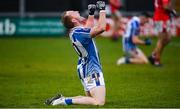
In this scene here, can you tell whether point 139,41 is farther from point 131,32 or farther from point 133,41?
point 131,32

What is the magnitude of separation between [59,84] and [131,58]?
578 centimetres

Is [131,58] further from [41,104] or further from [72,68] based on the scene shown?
[41,104]

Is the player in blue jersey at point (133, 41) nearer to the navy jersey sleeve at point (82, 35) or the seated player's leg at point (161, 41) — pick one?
the seated player's leg at point (161, 41)

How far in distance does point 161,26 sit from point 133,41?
1.09 m

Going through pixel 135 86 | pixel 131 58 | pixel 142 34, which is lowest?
pixel 142 34

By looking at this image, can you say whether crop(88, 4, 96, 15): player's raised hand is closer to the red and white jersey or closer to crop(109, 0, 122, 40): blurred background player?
the red and white jersey

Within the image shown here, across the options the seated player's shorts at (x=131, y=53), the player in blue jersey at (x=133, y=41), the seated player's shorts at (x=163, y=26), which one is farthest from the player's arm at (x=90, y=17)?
the seated player's shorts at (x=131, y=53)

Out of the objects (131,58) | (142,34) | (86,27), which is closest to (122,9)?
(142,34)

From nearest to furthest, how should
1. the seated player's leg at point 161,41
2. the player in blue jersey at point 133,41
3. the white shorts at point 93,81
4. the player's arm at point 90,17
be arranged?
the player's arm at point 90,17, the white shorts at point 93,81, the seated player's leg at point 161,41, the player in blue jersey at point 133,41

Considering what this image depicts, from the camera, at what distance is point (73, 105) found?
12.0 meters

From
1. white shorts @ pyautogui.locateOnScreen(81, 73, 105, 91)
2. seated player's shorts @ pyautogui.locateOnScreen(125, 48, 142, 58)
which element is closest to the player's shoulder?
white shorts @ pyautogui.locateOnScreen(81, 73, 105, 91)

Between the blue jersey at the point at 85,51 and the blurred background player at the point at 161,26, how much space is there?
7.53m

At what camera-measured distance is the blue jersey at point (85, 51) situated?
12078 millimetres

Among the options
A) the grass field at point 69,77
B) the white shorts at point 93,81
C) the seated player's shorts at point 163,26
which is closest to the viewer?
the white shorts at point 93,81
